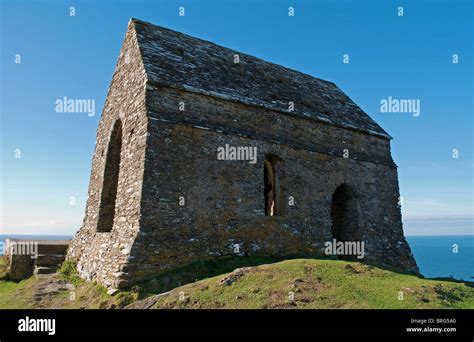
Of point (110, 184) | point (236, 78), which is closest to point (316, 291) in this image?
point (110, 184)

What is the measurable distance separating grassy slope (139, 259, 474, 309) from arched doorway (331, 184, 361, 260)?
23.0 ft

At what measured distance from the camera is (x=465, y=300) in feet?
30.5

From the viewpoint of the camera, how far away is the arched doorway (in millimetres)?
17672

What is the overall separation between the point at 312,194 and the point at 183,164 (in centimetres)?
607

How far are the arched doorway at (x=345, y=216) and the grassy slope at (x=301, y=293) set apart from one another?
6.63m

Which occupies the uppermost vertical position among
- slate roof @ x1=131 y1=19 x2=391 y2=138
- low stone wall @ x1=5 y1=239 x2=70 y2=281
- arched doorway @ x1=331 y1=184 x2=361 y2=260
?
slate roof @ x1=131 y1=19 x2=391 y2=138

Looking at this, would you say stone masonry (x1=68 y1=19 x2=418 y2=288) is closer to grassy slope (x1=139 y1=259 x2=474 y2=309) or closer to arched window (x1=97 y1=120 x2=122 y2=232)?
arched window (x1=97 y1=120 x2=122 y2=232)

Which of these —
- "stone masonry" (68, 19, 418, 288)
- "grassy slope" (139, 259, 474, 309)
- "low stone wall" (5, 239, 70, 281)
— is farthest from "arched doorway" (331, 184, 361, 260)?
"low stone wall" (5, 239, 70, 281)

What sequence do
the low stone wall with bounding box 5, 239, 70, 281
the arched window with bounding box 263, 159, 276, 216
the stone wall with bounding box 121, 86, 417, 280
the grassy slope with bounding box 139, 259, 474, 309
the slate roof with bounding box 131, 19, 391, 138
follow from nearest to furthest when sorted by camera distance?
the grassy slope with bounding box 139, 259, 474, 309, the stone wall with bounding box 121, 86, 417, 280, the slate roof with bounding box 131, 19, 391, 138, the low stone wall with bounding box 5, 239, 70, 281, the arched window with bounding box 263, 159, 276, 216

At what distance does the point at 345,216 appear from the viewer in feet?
59.2
